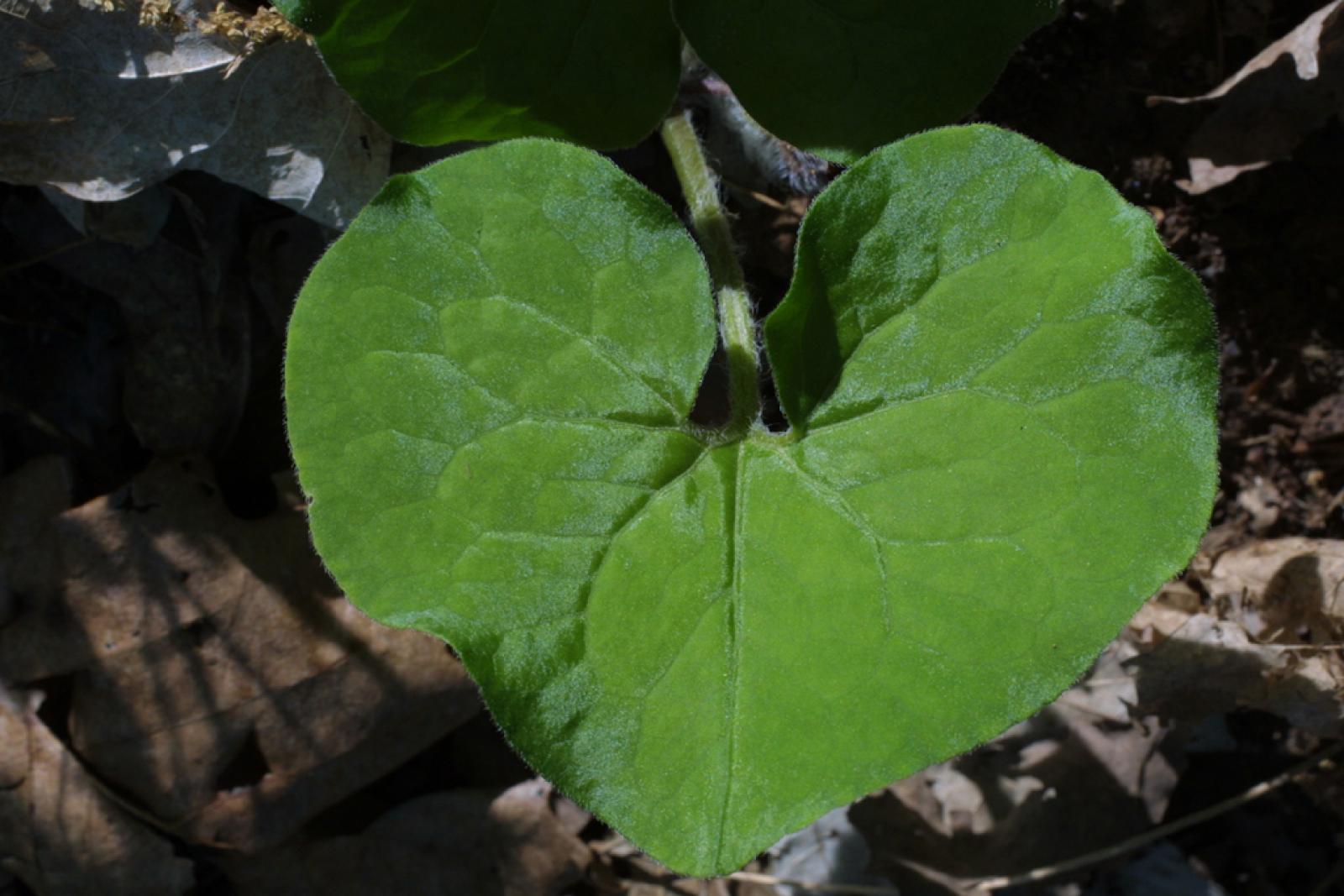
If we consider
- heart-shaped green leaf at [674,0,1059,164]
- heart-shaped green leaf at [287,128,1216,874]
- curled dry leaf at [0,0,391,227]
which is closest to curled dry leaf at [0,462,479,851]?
curled dry leaf at [0,0,391,227]

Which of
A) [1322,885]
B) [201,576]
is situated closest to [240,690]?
[201,576]

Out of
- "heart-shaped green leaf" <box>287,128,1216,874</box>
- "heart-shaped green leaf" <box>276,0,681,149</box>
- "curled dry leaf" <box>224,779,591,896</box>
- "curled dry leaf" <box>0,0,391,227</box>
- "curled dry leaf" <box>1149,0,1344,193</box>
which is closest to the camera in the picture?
"heart-shaped green leaf" <box>287,128,1216,874</box>

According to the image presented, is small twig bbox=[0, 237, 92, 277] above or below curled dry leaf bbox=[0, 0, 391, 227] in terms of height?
below

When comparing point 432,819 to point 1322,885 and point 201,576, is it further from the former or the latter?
point 1322,885

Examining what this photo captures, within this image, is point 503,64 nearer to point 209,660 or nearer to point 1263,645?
point 209,660

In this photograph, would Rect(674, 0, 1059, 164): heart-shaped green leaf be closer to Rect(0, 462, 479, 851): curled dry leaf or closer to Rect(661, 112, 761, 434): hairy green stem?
Rect(661, 112, 761, 434): hairy green stem

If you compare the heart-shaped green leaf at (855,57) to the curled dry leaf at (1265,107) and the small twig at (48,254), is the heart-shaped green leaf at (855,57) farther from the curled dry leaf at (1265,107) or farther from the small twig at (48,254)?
the small twig at (48,254)

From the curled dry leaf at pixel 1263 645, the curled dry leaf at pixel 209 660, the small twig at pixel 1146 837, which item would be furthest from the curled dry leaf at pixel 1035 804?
the curled dry leaf at pixel 209 660
